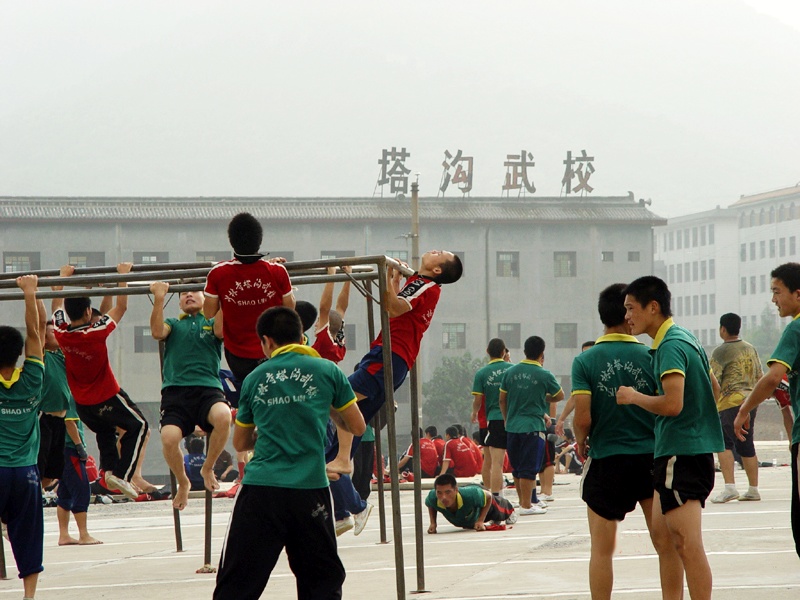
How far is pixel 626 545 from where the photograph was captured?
32.8 feet

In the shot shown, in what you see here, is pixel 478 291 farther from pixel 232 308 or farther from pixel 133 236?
pixel 232 308

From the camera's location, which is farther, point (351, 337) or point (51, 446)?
point (351, 337)

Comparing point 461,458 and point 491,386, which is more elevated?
point 491,386

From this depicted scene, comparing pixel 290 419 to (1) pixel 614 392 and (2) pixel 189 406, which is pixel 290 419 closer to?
(1) pixel 614 392

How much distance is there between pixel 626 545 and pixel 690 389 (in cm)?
430

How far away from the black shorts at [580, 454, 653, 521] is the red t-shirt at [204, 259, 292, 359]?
7.97 ft

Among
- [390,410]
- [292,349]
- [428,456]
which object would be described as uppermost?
[292,349]

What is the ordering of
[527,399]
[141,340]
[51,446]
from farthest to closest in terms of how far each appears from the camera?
[141,340]
[527,399]
[51,446]

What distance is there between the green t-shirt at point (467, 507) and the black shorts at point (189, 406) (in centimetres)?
352

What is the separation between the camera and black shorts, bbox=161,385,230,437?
933 cm

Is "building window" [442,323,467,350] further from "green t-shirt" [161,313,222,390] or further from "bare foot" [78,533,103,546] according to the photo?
"green t-shirt" [161,313,222,390]

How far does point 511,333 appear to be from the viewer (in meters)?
57.0

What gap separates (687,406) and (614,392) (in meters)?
0.57

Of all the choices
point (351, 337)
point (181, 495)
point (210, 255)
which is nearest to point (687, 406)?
point (181, 495)
